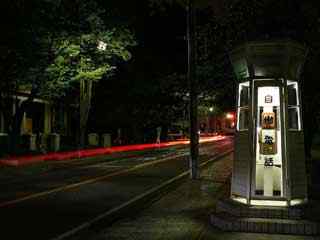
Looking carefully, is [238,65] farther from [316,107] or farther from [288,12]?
[316,107]

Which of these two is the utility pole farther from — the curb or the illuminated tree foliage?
the illuminated tree foliage

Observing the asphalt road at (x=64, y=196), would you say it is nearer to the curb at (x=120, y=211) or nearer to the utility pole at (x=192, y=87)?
the curb at (x=120, y=211)

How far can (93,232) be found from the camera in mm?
9727

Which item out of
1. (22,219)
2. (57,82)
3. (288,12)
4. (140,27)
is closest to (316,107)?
(288,12)

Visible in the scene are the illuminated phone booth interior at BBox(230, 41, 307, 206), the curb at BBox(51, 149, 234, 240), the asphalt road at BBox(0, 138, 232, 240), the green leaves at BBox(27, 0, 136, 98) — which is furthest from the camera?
the green leaves at BBox(27, 0, 136, 98)

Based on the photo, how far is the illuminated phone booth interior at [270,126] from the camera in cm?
983

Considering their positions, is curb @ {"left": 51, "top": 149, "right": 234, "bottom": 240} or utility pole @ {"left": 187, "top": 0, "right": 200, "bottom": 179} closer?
curb @ {"left": 51, "top": 149, "right": 234, "bottom": 240}

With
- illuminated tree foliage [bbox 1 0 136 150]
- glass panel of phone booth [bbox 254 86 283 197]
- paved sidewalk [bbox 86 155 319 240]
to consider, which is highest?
illuminated tree foliage [bbox 1 0 136 150]

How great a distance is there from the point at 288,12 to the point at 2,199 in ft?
28.9

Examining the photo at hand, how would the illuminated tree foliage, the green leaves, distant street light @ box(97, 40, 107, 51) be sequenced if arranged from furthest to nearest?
distant street light @ box(97, 40, 107, 51)
the green leaves
the illuminated tree foliage

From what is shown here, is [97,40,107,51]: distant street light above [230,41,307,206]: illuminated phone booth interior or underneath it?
above

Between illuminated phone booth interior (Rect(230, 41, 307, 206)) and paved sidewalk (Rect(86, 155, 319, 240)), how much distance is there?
1075 mm

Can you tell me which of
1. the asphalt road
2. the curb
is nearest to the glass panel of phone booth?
the curb

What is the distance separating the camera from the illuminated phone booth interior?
9828mm
